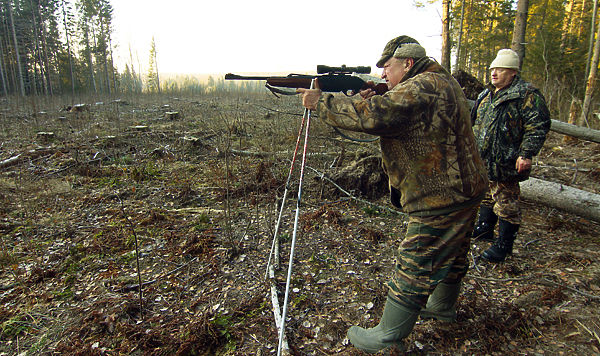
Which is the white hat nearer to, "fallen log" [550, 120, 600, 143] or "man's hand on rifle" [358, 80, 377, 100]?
"man's hand on rifle" [358, 80, 377, 100]

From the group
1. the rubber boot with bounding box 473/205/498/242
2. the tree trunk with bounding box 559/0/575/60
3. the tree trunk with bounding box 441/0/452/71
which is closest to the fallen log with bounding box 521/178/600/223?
the rubber boot with bounding box 473/205/498/242

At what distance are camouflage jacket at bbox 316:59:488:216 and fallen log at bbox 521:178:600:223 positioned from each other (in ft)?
11.3

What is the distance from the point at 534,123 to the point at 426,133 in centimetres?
216

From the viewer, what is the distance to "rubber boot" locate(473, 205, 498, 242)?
3.81 m

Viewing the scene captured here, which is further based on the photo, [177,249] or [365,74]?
[177,249]

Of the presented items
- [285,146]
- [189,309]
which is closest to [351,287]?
[189,309]

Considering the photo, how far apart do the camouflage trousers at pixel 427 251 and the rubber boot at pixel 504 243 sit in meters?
1.86

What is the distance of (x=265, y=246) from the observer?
3.69 metres

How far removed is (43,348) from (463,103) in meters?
3.77

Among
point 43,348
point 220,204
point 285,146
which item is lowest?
point 43,348

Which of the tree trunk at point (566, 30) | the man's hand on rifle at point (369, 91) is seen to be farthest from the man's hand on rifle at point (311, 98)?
the tree trunk at point (566, 30)

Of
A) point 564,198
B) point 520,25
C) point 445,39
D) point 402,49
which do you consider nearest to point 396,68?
point 402,49

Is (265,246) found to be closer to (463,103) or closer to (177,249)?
(177,249)

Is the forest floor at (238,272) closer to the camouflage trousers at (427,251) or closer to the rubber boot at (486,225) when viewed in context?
the rubber boot at (486,225)
